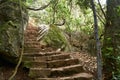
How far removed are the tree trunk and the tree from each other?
268 centimetres

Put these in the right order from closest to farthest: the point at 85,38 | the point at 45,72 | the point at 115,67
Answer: the point at 115,67 < the point at 45,72 < the point at 85,38

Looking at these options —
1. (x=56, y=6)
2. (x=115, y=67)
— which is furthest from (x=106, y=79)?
(x=56, y=6)

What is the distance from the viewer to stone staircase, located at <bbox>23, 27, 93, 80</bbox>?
6.64 meters

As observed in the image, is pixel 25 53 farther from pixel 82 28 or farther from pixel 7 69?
pixel 82 28

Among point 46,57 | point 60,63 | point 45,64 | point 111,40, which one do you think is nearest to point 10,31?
point 46,57

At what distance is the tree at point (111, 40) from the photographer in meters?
6.20

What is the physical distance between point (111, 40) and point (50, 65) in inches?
84.2

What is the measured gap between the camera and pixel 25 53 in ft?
25.3

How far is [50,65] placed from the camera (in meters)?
7.23

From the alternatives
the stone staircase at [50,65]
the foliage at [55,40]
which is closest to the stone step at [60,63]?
the stone staircase at [50,65]

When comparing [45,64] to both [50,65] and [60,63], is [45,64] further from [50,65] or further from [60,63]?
[60,63]

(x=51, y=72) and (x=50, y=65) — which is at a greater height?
(x=50, y=65)

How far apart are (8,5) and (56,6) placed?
13.8 ft

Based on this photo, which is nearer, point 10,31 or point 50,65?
point 50,65
